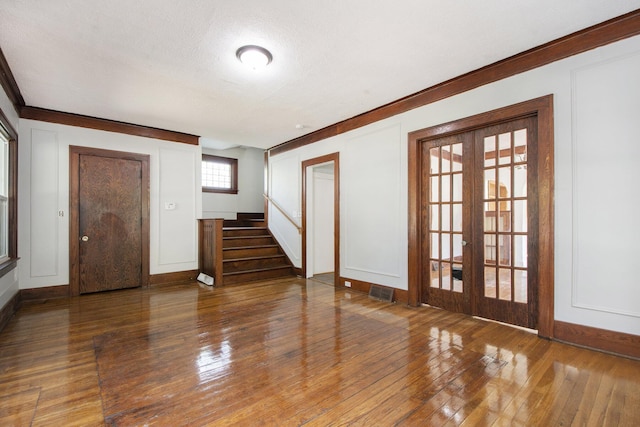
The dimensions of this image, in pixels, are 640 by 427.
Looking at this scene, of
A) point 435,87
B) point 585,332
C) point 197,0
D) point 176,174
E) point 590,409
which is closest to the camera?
point 590,409

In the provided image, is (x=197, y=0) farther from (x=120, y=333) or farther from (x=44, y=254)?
(x=44, y=254)

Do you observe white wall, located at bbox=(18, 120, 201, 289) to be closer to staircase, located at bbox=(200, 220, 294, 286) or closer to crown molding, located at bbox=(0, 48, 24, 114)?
crown molding, located at bbox=(0, 48, 24, 114)

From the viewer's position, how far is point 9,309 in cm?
356

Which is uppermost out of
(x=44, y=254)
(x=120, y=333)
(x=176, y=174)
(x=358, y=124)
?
(x=358, y=124)

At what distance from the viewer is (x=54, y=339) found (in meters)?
2.95

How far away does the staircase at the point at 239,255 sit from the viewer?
5.29 meters

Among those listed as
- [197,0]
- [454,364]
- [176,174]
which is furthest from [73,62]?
[454,364]

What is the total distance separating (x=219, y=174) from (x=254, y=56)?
5509 mm

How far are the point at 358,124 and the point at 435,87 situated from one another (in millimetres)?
1348

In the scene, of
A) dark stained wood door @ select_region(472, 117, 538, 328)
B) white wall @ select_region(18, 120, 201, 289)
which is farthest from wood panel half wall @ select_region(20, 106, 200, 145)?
dark stained wood door @ select_region(472, 117, 538, 328)

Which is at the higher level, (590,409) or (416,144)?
(416,144)

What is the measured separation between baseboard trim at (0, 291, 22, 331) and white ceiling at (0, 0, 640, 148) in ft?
8.51

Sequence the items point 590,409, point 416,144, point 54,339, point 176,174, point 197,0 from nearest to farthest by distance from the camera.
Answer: point 590,409 → point 197,0 → point 54,339 → point 416,144 → point 176,174

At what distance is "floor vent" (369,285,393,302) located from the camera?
13.8 ft
